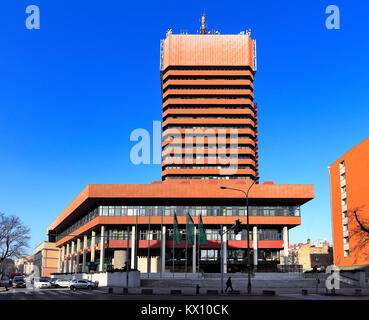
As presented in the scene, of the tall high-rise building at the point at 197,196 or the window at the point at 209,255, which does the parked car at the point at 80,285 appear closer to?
the tall high-rise building at the point at 197,196

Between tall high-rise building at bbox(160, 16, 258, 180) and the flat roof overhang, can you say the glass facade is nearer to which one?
the flat roof overhang

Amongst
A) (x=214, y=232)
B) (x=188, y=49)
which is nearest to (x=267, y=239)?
(x=214, y=232)

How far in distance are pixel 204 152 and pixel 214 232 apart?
34.4 m

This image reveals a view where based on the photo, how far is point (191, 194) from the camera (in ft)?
298

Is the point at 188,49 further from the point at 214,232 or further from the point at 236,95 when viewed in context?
the point at 214,232

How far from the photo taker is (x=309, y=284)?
60625mm

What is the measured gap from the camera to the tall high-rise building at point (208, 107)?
124 meters

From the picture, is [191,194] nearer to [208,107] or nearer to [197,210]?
[197,210]

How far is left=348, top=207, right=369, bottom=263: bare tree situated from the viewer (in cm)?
7444

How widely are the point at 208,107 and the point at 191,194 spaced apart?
43.8m

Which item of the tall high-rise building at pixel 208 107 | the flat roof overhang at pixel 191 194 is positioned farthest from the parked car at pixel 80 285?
the tall high-rise building at pixel 208 107

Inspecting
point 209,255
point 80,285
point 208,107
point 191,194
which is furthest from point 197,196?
point 208,107

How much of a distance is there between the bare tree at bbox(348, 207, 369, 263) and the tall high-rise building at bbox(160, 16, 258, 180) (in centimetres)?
4541

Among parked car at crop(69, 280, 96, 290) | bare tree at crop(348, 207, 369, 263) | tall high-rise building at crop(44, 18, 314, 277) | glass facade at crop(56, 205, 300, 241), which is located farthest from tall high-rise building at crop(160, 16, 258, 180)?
parked car at crop(69, 280, 96, 290)
